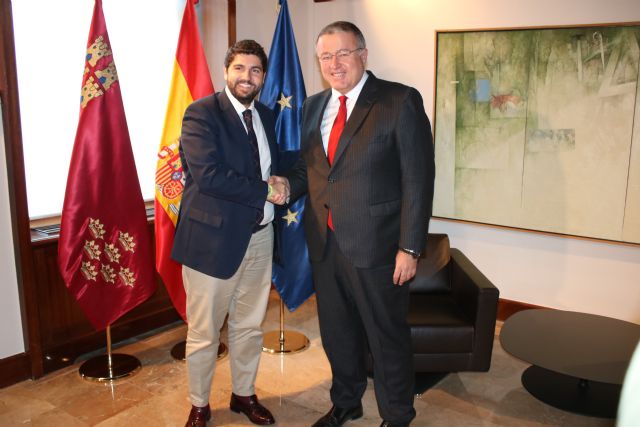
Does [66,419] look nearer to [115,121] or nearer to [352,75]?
[115,121]

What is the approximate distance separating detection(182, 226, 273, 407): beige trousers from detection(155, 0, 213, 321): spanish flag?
73 cm

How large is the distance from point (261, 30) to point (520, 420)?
2936 mm

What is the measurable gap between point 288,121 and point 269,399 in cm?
146

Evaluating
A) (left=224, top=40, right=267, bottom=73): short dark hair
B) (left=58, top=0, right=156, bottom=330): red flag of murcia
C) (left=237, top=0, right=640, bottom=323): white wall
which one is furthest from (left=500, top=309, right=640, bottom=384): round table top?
(left=58, top=0, right=156, bottom=330): red flag of murcia

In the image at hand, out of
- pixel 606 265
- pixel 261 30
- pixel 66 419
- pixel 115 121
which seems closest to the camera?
pixel 66 419

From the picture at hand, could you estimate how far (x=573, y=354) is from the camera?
8.18 ft

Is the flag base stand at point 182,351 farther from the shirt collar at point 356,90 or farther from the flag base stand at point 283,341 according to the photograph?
the shirt collar at point 356,90

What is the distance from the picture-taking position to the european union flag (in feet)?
10.1

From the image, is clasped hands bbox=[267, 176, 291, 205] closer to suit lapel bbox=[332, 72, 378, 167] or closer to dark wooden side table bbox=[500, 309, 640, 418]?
suit lapel bbox=[332, 72, 378, 167]

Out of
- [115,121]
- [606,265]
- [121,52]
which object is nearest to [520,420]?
[606,265]

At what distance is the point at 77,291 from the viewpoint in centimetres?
283

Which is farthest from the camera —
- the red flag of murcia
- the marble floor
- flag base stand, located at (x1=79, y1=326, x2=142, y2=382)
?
flag base stand, located at (x1=79, y1=326, x2=142, y2=382)

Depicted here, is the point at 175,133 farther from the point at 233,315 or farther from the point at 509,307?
the point at 509,307

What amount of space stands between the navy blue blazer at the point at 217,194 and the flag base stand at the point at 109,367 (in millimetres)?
1074
